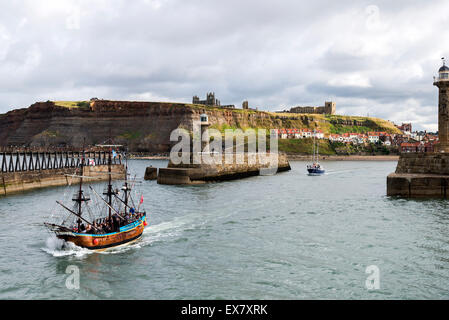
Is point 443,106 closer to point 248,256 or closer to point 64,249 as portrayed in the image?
point 248,256

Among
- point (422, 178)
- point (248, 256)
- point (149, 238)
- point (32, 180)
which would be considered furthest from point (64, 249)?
point (32, 180)

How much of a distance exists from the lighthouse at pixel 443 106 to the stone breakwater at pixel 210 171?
35583mm

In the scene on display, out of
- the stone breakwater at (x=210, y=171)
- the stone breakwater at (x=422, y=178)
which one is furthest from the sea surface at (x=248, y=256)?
the stone breakwater at (x=210, y=171)

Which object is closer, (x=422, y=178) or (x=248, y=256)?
(x=248, y=256)

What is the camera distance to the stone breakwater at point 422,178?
148 feet

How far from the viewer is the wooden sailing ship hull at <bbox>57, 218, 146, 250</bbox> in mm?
26359

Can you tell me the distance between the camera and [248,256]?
82.9 feet

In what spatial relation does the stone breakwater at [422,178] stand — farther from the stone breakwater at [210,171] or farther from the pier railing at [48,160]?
the pier railing at [48,160]

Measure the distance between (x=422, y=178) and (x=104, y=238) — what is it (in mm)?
36672

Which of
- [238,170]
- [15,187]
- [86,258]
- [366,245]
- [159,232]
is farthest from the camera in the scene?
[238,170]

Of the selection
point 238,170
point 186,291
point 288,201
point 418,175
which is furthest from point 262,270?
point 238,170
